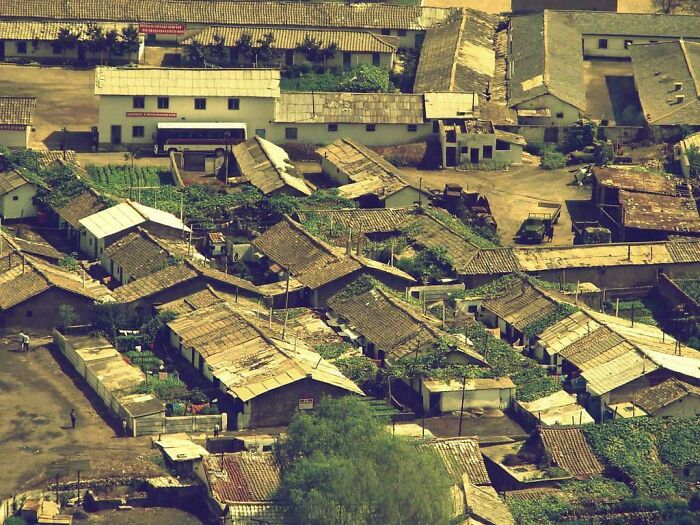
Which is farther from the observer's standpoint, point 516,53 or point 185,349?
point 516,53

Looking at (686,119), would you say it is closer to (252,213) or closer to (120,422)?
(252,213)

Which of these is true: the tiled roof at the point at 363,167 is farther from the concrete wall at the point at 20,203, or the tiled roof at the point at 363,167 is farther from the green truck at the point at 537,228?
the concrete wall at the point at 20,203

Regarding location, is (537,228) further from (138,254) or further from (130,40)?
(130,40)

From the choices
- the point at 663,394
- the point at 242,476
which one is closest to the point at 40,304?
the point at 242,476

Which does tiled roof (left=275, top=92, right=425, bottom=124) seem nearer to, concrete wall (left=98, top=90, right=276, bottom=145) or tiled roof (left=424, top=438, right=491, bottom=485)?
concrete wall (left=98, top=90, right=276, bottom=145)

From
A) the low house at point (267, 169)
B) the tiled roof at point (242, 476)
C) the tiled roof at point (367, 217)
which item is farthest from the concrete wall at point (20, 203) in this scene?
the tiled roof at point (242, 476)

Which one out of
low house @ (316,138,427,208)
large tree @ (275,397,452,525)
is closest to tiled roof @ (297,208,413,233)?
low house @ (316,138,427,208)

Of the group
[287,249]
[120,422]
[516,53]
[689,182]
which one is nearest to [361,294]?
[287,249]
